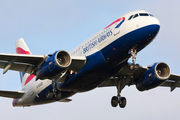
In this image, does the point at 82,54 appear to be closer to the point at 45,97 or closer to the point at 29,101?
the point at 45,97

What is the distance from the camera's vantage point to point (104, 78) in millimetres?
29875

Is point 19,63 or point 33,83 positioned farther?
point 33,83

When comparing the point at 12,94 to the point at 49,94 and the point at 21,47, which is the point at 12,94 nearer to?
the point at 49,94

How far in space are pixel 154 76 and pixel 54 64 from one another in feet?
35.5

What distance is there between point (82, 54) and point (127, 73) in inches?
222

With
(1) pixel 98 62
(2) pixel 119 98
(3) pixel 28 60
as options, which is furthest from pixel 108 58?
(2) pixel 119 98

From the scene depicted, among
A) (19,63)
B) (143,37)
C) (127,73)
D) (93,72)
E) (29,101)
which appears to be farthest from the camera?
(29,101)

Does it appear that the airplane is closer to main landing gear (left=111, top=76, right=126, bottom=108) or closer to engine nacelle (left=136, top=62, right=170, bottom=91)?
engine nacelle (left=136, top=62, right=170, bottom=91)

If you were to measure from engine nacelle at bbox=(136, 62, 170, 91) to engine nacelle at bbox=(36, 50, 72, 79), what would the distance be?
946cm

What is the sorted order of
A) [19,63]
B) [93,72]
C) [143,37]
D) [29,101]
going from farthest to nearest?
[29,101]
[19,63]
[93,72]
[143,37]

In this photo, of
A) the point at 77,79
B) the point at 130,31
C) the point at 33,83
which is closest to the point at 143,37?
the point at 130,31

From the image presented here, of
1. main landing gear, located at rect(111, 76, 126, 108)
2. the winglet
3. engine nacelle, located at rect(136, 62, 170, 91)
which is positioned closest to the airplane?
engine nacelle, located at rect(136, 62, 170, 91)

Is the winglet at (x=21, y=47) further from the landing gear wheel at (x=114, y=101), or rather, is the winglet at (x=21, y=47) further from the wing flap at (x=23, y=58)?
the landing gear wheel at (x=114, y=101)

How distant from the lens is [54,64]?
88.8 ft
